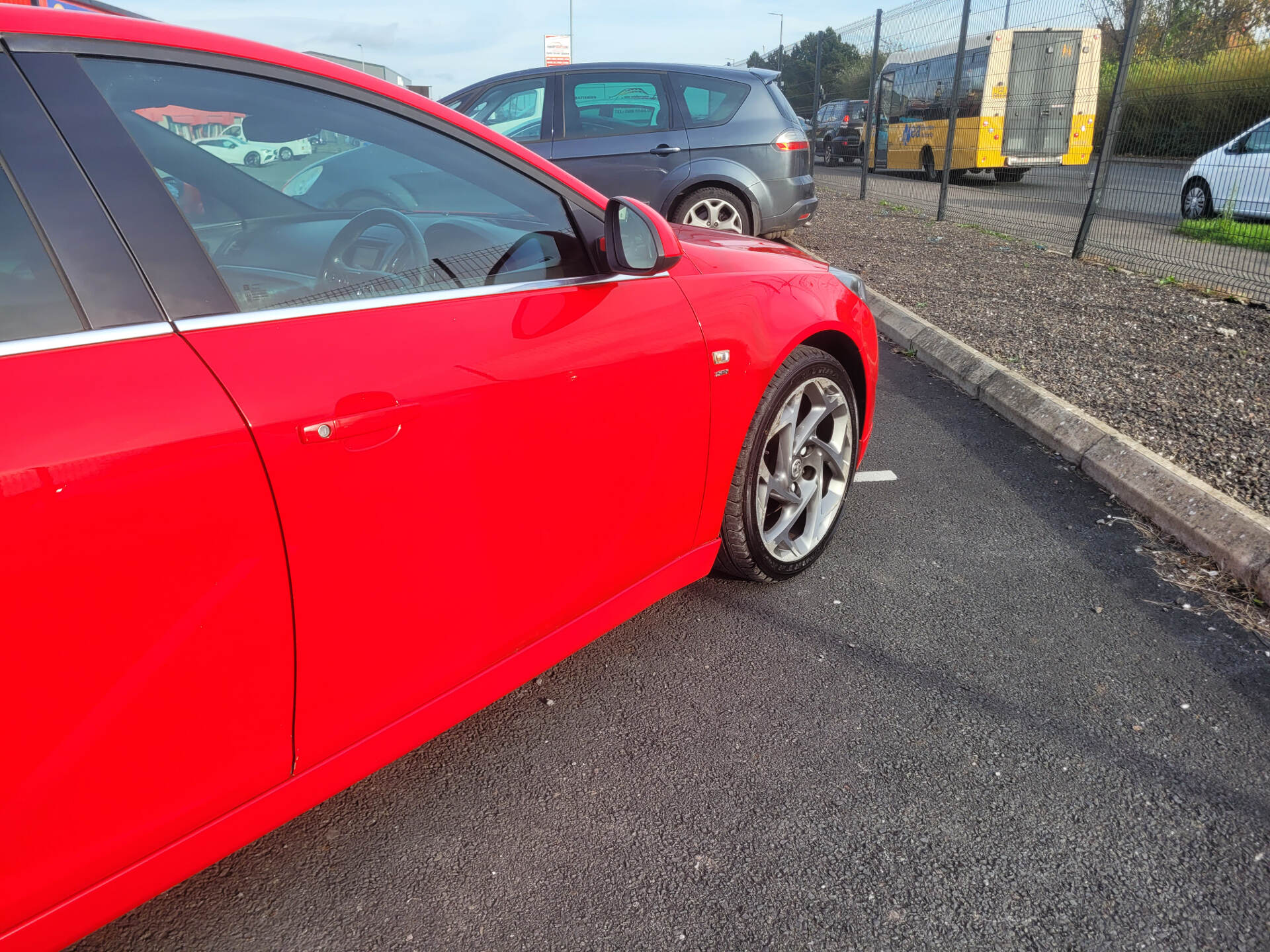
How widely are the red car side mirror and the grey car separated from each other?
20.3 ft

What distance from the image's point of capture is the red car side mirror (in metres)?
2.10

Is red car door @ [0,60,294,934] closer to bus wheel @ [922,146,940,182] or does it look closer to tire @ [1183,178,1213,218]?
tire @ [1183,178,1213,218]

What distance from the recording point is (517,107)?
834 centimetres

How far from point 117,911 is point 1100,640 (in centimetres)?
257

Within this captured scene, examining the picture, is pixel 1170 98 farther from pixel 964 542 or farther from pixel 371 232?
pixel 371 232

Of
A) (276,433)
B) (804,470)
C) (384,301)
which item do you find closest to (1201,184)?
(804,470)

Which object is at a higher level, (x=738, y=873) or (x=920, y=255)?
(x=920, y=255)

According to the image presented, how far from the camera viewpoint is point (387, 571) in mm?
1656

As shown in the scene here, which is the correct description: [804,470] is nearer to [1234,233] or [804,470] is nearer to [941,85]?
[1234,233]

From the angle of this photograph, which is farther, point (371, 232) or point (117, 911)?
point (371, 232)

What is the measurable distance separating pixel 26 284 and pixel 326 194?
86cm

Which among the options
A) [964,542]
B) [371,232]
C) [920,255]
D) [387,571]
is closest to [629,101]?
[920,255]

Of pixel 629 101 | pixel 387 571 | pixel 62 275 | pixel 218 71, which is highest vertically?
pixel 629 101

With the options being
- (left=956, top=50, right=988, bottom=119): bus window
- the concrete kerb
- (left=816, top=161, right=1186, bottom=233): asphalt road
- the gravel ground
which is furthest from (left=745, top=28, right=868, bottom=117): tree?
the concrete kerb
